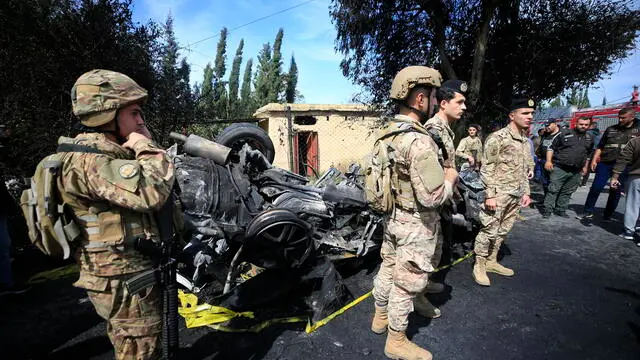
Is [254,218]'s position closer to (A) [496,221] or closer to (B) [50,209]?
(B) [50,209]

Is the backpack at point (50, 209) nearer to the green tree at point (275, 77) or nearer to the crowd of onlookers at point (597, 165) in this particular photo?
the crowd of onlookers at point (597, 165)

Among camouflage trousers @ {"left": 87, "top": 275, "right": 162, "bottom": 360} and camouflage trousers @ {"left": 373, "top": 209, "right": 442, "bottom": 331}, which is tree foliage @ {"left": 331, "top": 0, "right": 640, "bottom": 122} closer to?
camouflage trousers @ {"left": 373, "top": 209, "right": 442, "bottom": 331}

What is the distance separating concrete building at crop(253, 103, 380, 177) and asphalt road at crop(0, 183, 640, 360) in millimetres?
7802

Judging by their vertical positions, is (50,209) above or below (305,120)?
below

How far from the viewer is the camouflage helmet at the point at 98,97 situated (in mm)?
1480

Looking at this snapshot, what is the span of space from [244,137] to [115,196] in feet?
10.4

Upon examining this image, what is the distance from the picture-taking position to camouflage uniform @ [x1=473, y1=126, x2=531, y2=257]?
10.7 feet

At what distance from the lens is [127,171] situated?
1.37m

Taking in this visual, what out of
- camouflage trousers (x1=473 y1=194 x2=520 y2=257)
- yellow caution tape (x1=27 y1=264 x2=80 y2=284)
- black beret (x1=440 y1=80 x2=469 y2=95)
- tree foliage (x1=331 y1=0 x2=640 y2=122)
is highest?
tree foliage (x1=331 y1=0 x2=640 y2=122)

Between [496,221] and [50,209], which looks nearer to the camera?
[50,209]

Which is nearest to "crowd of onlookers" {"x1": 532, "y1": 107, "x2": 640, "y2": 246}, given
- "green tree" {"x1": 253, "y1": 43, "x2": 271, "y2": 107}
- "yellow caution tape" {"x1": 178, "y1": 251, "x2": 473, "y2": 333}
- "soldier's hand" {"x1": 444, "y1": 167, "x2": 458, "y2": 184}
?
"soldier's hand" {"x1": 444, "y1": 167, "x2": 458, "y2": 184}

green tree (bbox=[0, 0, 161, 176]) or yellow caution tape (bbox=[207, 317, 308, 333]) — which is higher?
green tree (bbox=[0, 0, 161, 176])

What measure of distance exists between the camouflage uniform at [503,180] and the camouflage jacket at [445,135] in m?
1.18

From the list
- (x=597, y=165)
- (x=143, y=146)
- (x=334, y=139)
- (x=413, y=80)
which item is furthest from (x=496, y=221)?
(x=334, y=139)
